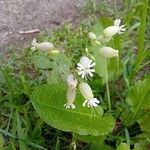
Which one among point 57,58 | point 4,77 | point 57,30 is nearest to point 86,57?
point 57,58

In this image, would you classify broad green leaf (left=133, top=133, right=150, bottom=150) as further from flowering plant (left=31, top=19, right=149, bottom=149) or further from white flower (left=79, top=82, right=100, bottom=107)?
white flower (left=79, top=82, right=100, bottom=107)

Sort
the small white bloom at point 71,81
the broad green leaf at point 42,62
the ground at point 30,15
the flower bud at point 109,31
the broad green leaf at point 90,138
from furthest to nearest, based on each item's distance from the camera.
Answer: the ground at point 30,15 < the broad green leaf at point 42,62 < the broad green leaf at point 90,138 < the flower bud at point 109,31 < the small white bloom at point 71,81

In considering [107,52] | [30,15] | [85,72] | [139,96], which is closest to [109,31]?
[107,52]

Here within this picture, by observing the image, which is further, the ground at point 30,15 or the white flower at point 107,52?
the ground at point 30,15

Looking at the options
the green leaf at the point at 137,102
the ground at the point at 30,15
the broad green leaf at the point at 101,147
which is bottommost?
the broad green leaf at the point at 101,147

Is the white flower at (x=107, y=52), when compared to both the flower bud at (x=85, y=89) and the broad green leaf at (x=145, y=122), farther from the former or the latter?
the broad green leaf at (x=145, y=122)

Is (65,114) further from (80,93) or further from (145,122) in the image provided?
(145,122)

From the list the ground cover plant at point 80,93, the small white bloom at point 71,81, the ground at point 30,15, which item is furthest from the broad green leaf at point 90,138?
the ground at point 30,15

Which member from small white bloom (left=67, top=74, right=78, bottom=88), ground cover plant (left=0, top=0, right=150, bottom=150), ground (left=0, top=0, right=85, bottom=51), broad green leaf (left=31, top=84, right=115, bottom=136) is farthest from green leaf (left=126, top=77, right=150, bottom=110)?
ground (left=0, top=0, right=85, bottom=51)
